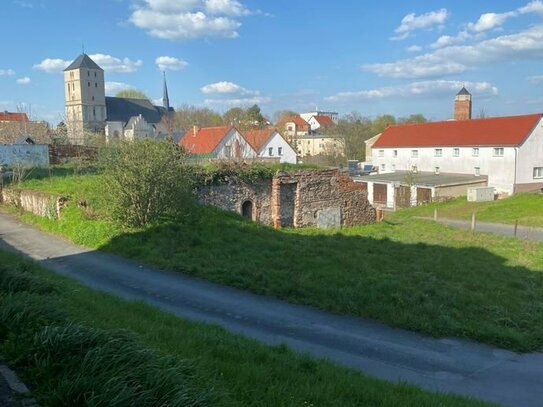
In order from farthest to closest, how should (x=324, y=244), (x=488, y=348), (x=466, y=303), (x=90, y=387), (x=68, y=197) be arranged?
(x=68, y=197) < (x=324, y=244) < (x=466, y=303) < (x=488, y=348) < (x=90, y=387)

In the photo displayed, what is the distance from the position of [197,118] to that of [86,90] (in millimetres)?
30576

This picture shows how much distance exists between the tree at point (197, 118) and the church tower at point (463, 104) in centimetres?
4373

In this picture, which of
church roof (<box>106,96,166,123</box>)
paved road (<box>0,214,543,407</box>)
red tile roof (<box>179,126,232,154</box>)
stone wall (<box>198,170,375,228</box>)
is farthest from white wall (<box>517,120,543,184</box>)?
church roof (<box>106,96,166,123</box>)

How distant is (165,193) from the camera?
16922 mm

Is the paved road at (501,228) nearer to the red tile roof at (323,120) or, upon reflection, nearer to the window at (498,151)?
the window at (498,151)

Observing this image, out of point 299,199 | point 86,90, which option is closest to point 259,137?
point 299,199

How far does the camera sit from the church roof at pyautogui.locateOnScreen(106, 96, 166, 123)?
376 feet

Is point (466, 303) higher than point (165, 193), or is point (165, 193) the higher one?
point (165, 193)

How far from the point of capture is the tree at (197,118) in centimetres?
9650

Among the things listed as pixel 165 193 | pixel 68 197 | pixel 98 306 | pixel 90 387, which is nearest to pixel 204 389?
pixel 90 387

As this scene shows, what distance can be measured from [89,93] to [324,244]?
108965 millimetres

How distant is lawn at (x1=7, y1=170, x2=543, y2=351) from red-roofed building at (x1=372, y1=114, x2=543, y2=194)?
103 ft

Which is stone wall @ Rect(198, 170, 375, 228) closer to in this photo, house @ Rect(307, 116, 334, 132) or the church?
the church

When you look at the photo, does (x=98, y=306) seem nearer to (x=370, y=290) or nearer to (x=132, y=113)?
(x=370, y=290)
